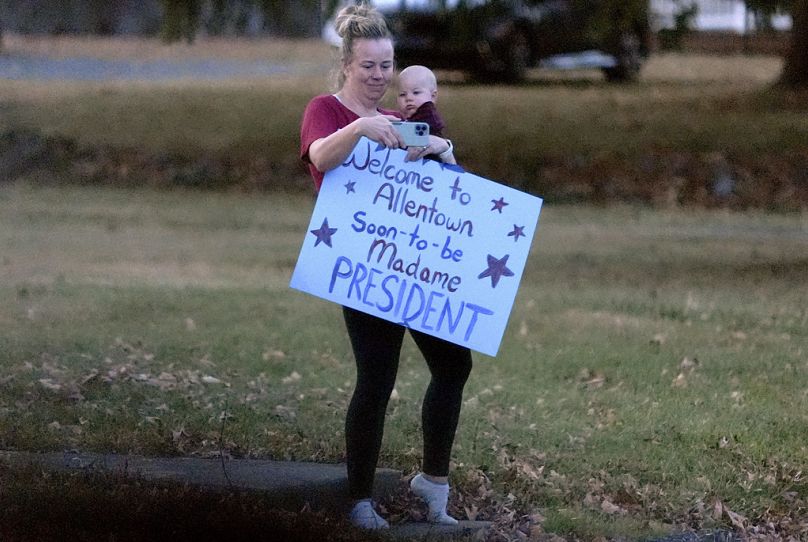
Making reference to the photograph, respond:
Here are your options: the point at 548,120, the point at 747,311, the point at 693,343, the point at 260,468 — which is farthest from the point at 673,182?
the point at 260,468

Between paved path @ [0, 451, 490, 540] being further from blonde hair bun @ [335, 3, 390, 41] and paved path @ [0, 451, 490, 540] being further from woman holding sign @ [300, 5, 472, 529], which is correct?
blonde hair bun @ [335, 3, 390, 41]

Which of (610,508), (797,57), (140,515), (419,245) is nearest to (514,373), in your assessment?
(610,508)

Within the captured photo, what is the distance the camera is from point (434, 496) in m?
5.45

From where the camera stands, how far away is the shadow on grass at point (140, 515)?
194 inches

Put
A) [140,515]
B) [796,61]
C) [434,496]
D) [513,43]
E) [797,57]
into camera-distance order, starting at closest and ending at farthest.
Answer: [140,515], [434,496], [797,57], [796,61], [513,43]

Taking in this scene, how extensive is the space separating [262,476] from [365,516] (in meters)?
0.61

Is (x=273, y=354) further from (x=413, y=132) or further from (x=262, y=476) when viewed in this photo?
(x=413, y=132)

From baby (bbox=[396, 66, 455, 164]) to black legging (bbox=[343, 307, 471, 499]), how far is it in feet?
2.43

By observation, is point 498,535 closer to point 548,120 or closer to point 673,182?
point 673,182

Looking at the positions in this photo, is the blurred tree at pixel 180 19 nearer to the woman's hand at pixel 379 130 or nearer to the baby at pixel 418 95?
the baby at pixel 418 95

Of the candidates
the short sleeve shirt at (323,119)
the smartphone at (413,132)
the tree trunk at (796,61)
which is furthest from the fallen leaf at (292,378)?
the tree trunk at (796,61)

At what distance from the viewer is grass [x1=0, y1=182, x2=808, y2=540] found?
20.6ft

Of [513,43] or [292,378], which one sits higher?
[513,43]

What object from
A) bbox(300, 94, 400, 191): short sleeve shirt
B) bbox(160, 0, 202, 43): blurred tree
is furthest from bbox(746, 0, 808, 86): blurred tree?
bbox(300, 94, 400, 191): short sleeve shirt
